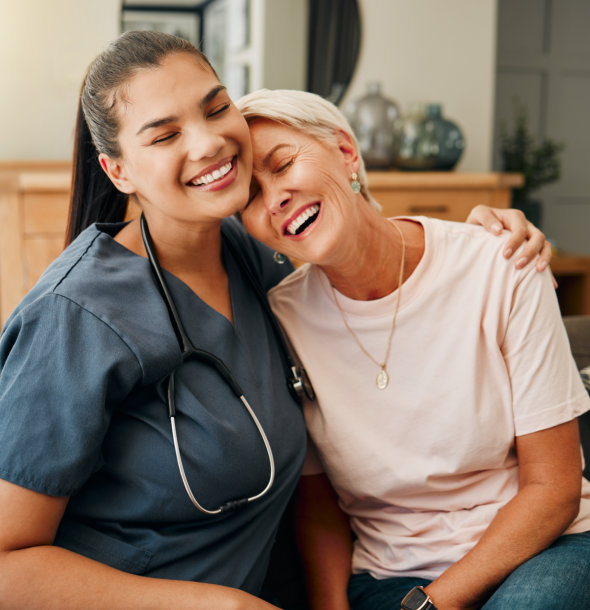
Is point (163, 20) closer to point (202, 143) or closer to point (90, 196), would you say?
point (90, 196)

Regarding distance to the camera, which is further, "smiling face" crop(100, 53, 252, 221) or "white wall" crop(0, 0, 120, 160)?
"white wall" crop(0, 0, 120, 160)

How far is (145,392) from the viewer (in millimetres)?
1086

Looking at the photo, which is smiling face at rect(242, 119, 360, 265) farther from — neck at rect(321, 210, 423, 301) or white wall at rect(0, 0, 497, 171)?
white wall at rect(0, 0, 497, 171)

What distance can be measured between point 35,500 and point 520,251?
0.88 metres

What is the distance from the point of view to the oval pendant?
4.35 ft

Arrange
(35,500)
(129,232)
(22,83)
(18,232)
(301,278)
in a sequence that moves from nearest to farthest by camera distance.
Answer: (35,500) < (129,232) < (301,278) < (18,232) < (22,83)

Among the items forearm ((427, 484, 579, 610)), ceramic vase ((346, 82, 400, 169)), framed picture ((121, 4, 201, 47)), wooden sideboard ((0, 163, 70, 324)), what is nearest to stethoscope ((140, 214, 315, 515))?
forearm ((427, 484, 579, 610))

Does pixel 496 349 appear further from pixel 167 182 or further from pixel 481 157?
pixel 481 157

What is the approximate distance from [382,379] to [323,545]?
0.36m

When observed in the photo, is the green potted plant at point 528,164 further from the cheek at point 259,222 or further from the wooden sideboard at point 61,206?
the cheek at point 259,222

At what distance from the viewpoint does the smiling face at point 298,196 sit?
1.27m

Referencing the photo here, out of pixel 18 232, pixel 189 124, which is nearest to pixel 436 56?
pixel 18 232

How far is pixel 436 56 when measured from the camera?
3.64 meters

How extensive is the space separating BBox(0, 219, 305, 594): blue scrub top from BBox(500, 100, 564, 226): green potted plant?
132 inches
